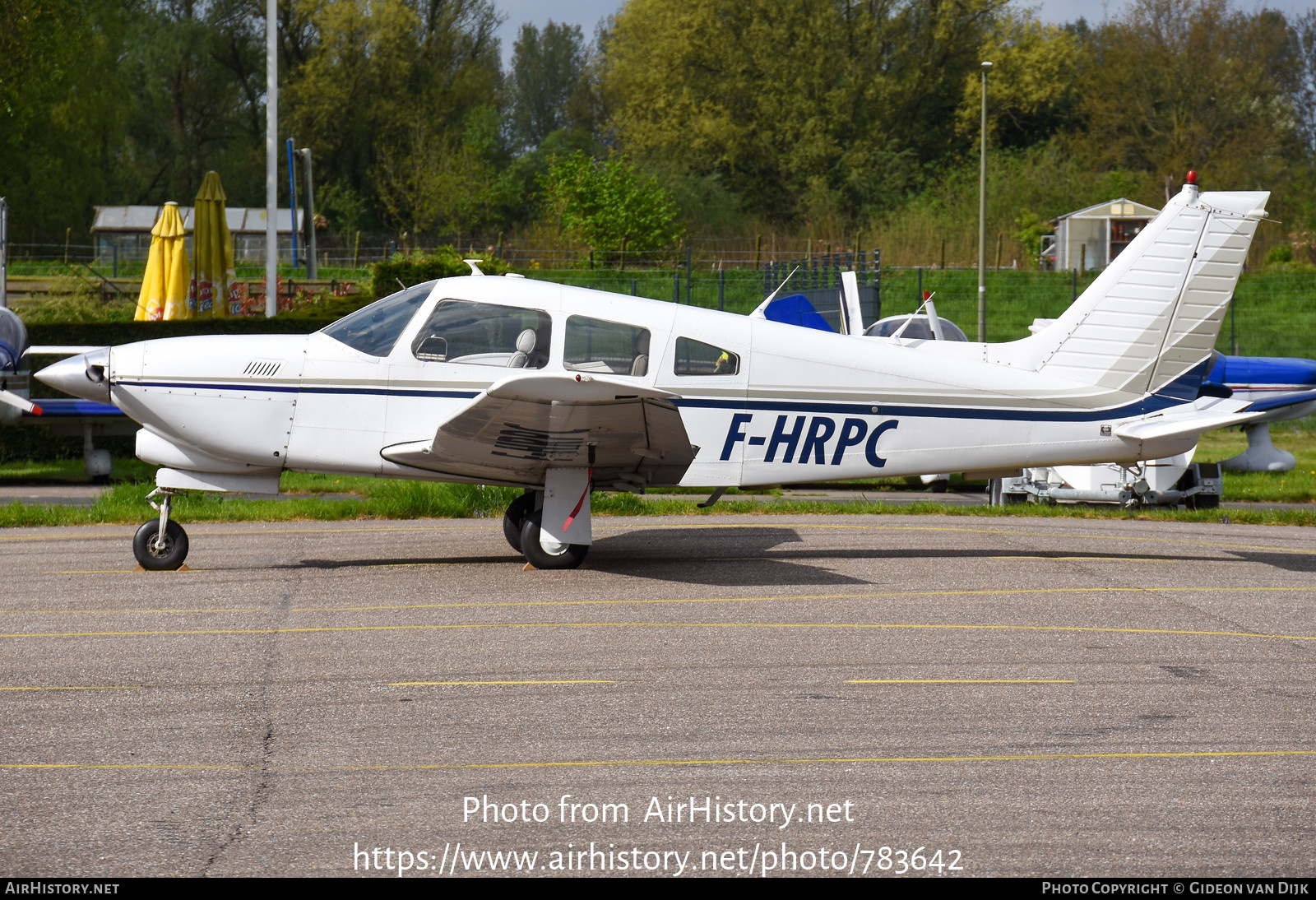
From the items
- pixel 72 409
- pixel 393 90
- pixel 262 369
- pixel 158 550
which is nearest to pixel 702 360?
pixel 262 369

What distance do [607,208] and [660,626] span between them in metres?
36.2

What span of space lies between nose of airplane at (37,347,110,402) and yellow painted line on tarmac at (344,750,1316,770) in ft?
Result: 16.1

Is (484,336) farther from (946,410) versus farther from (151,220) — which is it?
(151,220)

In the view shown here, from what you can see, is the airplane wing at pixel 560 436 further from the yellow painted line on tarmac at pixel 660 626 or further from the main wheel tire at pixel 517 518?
the yellow painted line on tarmac at pixel 660 626

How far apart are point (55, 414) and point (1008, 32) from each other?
52970 millimetres

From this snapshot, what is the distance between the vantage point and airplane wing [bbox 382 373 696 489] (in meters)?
7.70

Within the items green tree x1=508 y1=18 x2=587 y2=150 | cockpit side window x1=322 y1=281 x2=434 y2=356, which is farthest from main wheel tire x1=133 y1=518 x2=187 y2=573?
green tree x1=508 y1=18 x2=587 y2=150

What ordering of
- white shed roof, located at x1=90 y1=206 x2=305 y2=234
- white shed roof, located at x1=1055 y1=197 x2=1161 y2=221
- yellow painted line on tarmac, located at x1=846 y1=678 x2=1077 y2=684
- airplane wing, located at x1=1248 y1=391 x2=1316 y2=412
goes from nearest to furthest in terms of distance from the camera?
yellow painted line on tarmac, located at x1=846 y1=678 x2=1077 y2=684
airplane wing, located at x1=1248 y1=391 x2=1316 y2=412
white shed roof, located at x1=1055 y1=197 x2=1161 y2=221
white shed roof, located at x1=90 y1=206 x2=305 y2=234

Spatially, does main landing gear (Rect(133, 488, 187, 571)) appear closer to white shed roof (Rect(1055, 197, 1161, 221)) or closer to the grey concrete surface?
the grey concrete surface

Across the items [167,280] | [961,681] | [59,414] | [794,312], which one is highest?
[167,280]

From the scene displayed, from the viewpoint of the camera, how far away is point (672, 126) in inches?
2324

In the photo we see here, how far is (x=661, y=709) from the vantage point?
5660mm

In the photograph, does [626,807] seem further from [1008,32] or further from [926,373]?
[1008,32]

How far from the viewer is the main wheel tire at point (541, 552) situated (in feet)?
29.5
